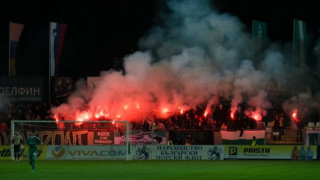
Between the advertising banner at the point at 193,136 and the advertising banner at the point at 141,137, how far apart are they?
2.00 ft

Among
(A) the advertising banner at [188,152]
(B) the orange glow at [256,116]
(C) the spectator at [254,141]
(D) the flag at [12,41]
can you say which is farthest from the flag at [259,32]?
(D) the flag at [12,41]

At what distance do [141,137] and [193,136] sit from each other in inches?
Answer: 123

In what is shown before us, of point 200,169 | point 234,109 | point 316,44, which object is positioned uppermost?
point 316,44

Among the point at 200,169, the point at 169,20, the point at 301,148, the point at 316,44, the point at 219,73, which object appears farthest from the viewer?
the point at 316,44

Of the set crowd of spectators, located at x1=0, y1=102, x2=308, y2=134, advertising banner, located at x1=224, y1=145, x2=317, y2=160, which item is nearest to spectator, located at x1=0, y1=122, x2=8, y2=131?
crowd of spectators, located at x1=0, y1=102, x2=308, y2=134

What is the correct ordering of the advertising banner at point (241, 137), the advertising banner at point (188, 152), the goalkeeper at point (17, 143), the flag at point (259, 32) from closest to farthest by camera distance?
the goalkeeper at point (17, 143) < the advertising banner at point (188, 152) < the advertising banner at point (241, 137) < the flag at point (259, 32)

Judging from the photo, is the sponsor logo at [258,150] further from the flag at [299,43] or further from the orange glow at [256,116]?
the flag at [299,43]

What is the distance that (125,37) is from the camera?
65812 millimetres

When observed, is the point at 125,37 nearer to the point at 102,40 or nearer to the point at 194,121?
the point at 102,40

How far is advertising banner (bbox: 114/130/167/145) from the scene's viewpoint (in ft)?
132

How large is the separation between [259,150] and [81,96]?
12180mm

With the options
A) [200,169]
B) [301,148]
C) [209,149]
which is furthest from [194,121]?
[200,169]

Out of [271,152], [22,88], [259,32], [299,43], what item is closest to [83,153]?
[22,88]

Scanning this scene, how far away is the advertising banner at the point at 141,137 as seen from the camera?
40219 millimetres
